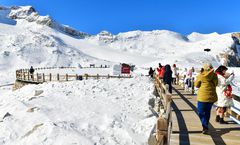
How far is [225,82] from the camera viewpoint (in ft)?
38.9

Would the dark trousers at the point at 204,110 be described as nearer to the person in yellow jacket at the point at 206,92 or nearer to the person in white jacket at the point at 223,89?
the person in yellow jacket at the point at 206,92

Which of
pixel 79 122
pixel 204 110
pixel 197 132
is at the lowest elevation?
pixel 79 122

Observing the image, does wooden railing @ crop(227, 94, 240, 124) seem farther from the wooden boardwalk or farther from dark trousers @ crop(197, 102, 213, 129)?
dark trousers @ crop(197, 102, 213, 129)

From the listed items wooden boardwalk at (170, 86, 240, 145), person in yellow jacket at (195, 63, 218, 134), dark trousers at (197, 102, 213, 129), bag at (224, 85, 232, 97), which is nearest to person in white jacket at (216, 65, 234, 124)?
bag at (224, 85, 232, 97)

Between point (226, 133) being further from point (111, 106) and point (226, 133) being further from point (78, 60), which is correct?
point (78, 60)

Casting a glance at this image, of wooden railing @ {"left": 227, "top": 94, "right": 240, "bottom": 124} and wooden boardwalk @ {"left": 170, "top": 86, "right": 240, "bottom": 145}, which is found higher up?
wooden railing @ {"left": 227, "top": 94, "right": 240, "bottom": 124}

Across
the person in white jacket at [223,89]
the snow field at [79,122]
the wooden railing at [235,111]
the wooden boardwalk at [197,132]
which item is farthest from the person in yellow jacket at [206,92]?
the snow field at [79,122]

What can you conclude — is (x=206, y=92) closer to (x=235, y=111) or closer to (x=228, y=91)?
(x=228, y=91)

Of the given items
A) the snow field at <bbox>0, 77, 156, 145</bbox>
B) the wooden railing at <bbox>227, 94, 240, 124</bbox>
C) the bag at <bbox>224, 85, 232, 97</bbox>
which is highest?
the bag at <bbox>224, 85, 232, 97</bbox>

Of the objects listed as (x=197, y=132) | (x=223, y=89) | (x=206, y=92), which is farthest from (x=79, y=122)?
(x=206, y=92)

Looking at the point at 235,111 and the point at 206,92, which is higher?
the point at 206,92

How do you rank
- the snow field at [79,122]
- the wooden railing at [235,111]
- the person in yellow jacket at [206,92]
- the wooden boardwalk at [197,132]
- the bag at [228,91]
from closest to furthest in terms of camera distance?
the wooden boardwalk at [197,132] < the person in yellow jacket at [206,92] < the bag at [228,91] < the snow field at [79,122] < the wooden railing at [235,111]

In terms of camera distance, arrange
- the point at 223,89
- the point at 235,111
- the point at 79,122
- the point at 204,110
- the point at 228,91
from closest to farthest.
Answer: the point at 204,110 → the point at 223,89 → the point at 228,91 → the point at 235,111 → the point at 79,122

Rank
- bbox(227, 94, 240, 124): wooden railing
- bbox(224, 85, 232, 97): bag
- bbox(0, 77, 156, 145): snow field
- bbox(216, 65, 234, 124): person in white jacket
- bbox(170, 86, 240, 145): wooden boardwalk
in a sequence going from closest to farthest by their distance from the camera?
bbox(170, 86, 240, 145): wooden boardwalk
bbox(216, 65, 234, 124): person in white jacket
bbox(224, 85, 232, 97): bag
bbox(0, 77, 156, 145): snow field
bbox(227, 94, 240, 124): wooden railing
